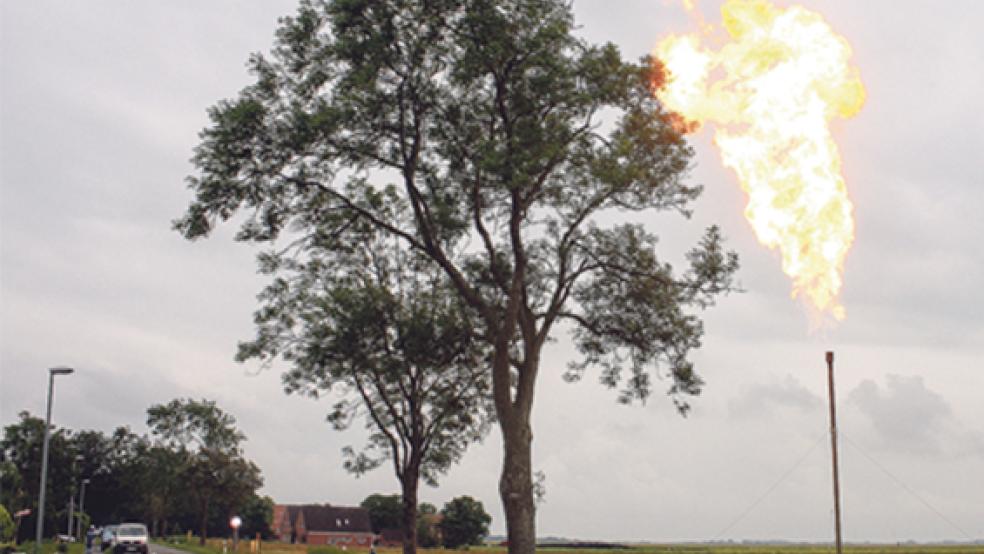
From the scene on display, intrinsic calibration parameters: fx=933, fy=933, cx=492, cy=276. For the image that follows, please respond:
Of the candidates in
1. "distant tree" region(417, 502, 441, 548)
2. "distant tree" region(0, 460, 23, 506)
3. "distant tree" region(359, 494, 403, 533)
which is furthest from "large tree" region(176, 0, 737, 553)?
"distant tree" region(359, 494, 403, 533)

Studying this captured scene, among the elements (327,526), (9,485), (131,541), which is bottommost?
(327,526)

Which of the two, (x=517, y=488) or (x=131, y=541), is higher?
(x=517, y=488)

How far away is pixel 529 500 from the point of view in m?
22.8

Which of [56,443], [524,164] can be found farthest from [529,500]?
[56,443]

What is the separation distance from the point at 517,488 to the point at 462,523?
10419 centimetres

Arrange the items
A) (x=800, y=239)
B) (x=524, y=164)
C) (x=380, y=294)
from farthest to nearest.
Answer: (x=380, y=294), (x=800, y=239), (x=524, y=164)

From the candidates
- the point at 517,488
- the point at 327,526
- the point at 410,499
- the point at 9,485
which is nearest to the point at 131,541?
the point at 410,499

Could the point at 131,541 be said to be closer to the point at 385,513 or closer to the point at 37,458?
the point at 37,458

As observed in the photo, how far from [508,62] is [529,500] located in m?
10.7

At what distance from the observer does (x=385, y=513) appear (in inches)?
5709

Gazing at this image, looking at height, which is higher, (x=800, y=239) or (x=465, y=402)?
(x=800, y=239)

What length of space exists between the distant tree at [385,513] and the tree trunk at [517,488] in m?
120

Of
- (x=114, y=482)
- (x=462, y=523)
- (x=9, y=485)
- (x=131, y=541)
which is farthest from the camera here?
(x=114, y=482)

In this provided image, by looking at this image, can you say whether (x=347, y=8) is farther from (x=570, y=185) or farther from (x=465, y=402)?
(x=465, y=402)
